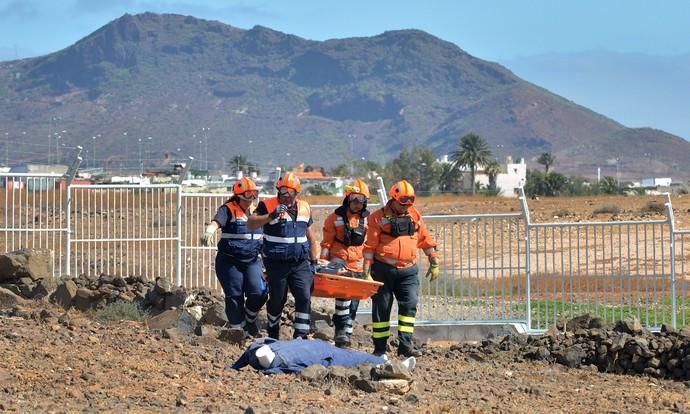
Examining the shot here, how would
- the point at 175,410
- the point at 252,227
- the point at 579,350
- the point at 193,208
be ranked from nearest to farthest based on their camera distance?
1. the point at 175,410
2. the point at 252,227
3. the point at 579,350
4. the point at 193,208

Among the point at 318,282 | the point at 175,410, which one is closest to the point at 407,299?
the point at 318,282

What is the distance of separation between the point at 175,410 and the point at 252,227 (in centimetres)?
401

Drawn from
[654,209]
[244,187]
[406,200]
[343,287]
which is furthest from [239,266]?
[654,209]

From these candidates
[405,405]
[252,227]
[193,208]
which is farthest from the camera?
[193,208]

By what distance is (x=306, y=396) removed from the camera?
10109 mm

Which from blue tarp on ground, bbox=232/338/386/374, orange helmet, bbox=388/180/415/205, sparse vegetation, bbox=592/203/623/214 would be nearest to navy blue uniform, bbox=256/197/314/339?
orange helmet, bbox=388/180/415/205

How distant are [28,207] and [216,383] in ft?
30.8

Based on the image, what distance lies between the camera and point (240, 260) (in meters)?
14.0

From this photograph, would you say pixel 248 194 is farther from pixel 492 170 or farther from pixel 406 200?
pixel 492 170

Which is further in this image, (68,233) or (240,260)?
(68,233)

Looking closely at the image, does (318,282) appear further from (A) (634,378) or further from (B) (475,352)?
(A) (634,378)

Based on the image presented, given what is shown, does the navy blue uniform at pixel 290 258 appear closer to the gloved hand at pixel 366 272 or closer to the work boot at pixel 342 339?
the gloved hand at pixel 366 272

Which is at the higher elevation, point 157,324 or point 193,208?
point 193,208

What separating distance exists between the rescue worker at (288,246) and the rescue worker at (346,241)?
792mm
